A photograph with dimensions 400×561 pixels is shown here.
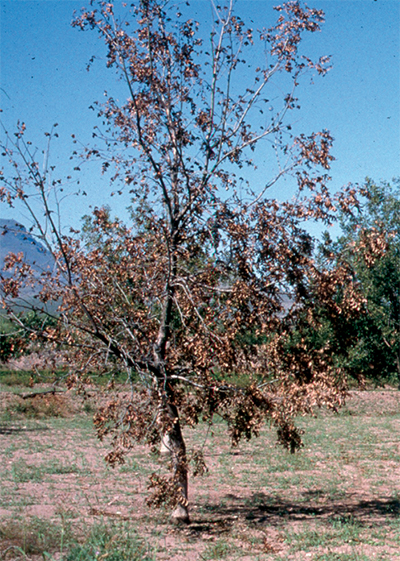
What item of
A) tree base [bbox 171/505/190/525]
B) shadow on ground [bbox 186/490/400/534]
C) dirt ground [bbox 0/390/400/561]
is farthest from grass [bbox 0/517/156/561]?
shadow on ground [bbox 186/490/400/534]

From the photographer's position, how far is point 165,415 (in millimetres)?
7754

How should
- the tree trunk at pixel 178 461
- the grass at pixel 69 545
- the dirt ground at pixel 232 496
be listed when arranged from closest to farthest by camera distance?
the grass at pixel 69 545, the dirt ground at pixel 232 496, the tree trunk at pixel 178 461

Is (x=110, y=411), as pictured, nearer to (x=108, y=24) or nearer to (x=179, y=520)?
(x=179, y=520)

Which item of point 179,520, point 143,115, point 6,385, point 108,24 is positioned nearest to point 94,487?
point 179,520

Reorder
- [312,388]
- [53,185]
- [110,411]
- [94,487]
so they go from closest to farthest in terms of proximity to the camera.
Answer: [53,185] → [312,388] → [110,411] → [94,487]

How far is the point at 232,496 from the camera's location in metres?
11.2

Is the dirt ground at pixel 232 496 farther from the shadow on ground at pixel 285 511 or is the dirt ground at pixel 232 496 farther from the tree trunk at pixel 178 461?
the tree trunk at pixel 178 461

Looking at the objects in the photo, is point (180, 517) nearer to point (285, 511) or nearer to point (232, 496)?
point (285, 511)

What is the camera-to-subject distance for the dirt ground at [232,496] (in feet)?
24.5

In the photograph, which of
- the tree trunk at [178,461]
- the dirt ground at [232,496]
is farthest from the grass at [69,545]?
the tree trunk at [178,461]

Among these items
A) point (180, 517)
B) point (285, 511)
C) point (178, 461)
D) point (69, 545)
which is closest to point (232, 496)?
point (285, 511)

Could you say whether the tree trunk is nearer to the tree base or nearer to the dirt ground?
the tree base

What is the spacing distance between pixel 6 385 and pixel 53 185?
1320 inches

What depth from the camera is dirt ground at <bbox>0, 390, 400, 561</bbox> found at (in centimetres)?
747
